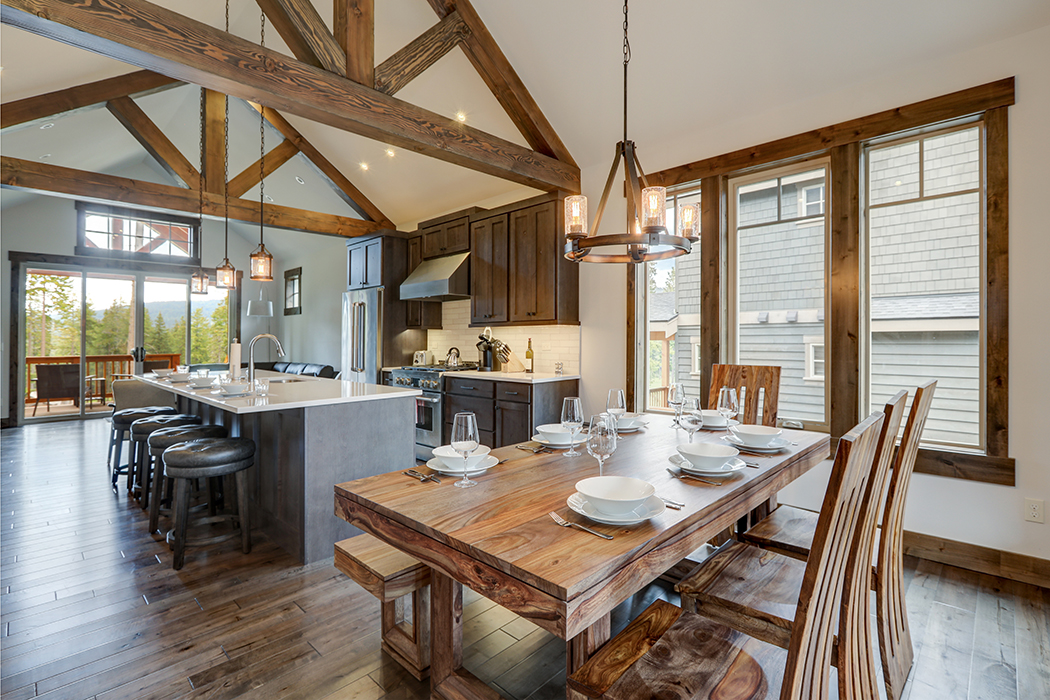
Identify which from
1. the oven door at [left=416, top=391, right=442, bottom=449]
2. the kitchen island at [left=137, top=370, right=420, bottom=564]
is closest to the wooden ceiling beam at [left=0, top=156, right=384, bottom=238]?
the oven door at [left=416, top=391, right=442, bottom=449]

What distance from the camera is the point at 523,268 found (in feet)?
15.5

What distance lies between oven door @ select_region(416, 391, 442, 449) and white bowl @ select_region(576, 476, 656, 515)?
12.4ft

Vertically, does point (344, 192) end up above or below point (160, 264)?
above

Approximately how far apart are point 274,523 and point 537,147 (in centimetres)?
372

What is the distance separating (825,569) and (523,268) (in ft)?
13.1

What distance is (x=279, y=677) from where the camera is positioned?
1.80m

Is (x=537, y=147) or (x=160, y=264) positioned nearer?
(x=537, y=147)

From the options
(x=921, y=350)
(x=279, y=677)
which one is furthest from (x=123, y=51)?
(x=921, y=350)

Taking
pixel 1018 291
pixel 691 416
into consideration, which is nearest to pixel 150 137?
pixel 691 416

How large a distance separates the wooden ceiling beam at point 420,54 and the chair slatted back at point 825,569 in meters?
3.47

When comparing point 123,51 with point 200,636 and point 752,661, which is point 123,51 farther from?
point 752,661

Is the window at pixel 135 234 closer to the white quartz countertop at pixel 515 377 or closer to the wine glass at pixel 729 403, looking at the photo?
the white quartz countertop at pixel 515 377

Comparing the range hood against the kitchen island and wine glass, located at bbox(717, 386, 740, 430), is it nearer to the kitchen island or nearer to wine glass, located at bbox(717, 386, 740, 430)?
the kitchen island

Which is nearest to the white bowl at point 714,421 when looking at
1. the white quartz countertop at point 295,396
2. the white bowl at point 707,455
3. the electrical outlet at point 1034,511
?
the white bowl at point 707,455
